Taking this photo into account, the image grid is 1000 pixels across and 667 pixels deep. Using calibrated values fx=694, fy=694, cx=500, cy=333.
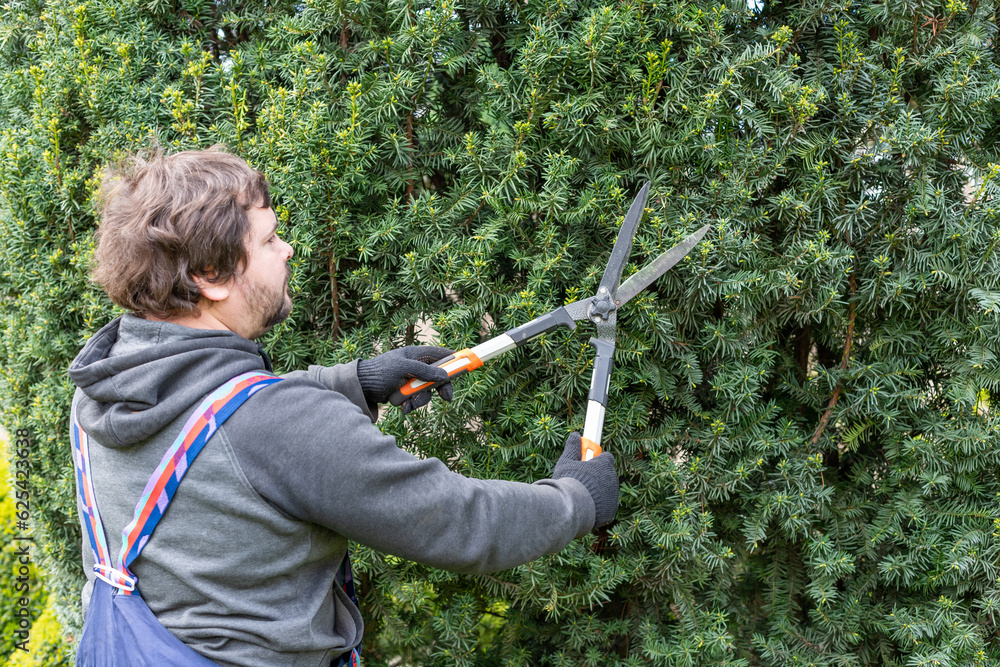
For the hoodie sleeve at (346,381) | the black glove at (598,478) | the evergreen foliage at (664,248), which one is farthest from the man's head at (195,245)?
the black glove at (598,478)

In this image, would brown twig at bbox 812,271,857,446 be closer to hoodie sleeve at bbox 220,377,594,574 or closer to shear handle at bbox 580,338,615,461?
shear handle at bbox 580,338,615,461

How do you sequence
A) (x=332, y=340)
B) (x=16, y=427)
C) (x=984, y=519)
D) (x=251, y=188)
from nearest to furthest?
(x=251, y=188) < (x=984, y=519) < (x=332, y=340) < (x=16, y=427)

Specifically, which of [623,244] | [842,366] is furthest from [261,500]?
[842,366]

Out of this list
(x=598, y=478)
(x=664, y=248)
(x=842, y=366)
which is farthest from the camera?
(x=842, y=366)

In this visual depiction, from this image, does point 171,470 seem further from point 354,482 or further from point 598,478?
point 598,478

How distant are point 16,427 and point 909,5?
12.3ft

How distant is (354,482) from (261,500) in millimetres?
202

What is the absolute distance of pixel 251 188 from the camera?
166 centimetres

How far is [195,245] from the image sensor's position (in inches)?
60.8

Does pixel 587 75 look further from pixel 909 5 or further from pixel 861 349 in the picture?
pixel 861 349

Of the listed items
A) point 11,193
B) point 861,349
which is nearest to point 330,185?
point 11,193

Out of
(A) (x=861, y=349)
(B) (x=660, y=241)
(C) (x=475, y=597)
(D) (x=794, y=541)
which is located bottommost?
(C) (x=475, y=597)

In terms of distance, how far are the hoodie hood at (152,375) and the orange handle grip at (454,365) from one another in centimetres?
54

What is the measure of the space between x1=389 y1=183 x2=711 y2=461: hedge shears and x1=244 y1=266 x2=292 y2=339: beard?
45 cm
